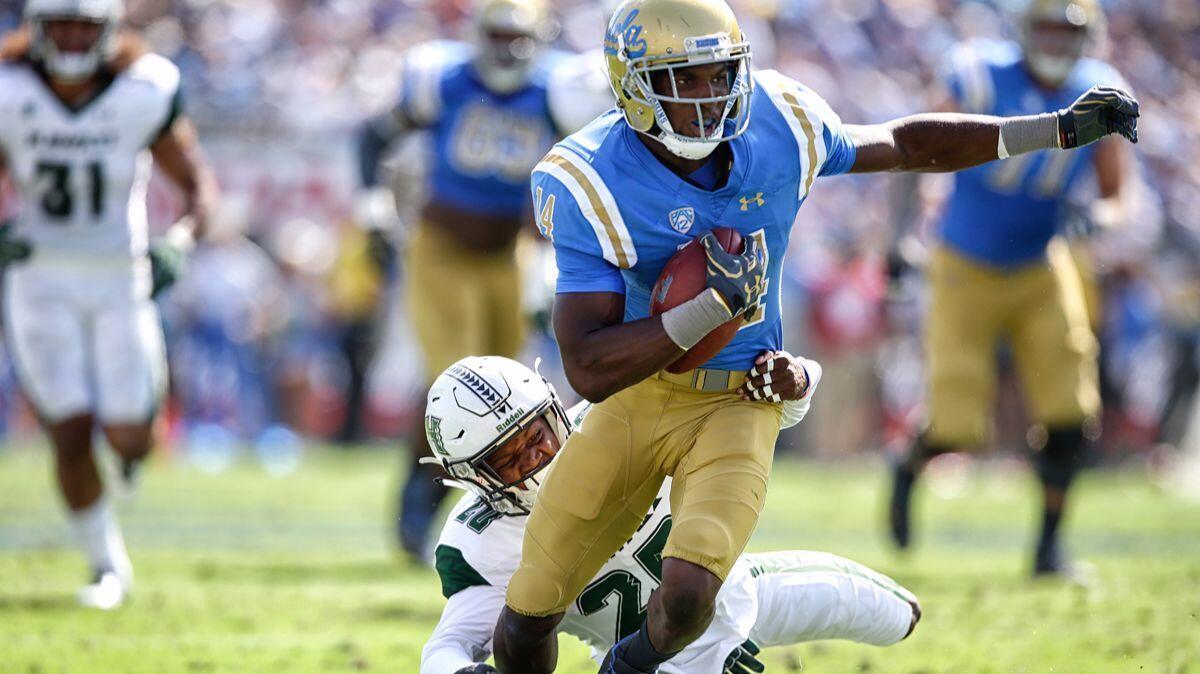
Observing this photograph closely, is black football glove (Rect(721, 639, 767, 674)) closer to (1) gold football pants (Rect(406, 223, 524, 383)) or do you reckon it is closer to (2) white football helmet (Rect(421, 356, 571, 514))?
(2) white football helmet (Rect(421, 356, 571, 514))

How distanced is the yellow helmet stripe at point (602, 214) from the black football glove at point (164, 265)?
316 centimetres

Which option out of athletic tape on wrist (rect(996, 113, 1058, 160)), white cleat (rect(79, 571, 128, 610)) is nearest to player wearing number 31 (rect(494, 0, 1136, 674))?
athletic tape on wrist (rect(996, 113, 1058, 160))

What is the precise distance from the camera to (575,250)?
383 centimetres

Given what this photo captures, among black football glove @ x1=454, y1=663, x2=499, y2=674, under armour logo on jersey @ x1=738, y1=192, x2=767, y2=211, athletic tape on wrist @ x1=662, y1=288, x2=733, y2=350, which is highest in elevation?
under armour logo on jersey @ x1=738, y1=192, x2=767, y2=211

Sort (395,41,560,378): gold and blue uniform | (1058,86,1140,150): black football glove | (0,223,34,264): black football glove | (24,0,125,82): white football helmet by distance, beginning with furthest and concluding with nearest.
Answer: (395,41,560,378): gold and blue uniform < (0,223,34,264): black football glove < (24,0,125,82): white football helmet < (1058,86,1140,150): black football glove

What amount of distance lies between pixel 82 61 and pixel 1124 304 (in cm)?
1045

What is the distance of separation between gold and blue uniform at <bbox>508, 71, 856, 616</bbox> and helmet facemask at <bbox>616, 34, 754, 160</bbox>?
8 centimetres

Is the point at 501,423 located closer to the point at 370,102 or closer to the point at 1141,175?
the point at 370,102

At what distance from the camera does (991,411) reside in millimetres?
14125

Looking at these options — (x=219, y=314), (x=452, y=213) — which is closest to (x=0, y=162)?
(x=452, y=213)

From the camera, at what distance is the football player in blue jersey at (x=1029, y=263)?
7148mm

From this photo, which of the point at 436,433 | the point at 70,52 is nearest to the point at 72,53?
the point at 70,52

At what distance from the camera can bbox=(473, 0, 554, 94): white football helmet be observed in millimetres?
7602

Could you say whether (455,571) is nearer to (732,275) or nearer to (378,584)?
(732,275)
